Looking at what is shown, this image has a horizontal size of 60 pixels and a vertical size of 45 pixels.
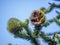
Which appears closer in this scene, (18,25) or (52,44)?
(18,25)

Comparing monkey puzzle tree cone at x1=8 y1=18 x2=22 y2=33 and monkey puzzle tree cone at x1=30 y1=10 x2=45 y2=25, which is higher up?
monkey puzzle tree cone at x1=30 y1=10 x2=45 y2=25

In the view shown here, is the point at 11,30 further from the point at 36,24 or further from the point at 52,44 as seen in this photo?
the point at 52,44

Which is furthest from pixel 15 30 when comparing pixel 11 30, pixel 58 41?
pixel 58 41

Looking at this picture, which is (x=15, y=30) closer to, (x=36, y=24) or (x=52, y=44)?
(x=36, y=24)

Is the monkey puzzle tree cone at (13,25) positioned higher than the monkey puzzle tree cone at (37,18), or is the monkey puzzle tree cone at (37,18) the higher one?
the monkey puzzle tree cone at (37,18)

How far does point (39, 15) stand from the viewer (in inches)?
15.4

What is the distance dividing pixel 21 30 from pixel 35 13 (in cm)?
7

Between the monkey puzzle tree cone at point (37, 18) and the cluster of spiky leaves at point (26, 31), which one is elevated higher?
the monkey puzzle tree cone at point (37, 18)

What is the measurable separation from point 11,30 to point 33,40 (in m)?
0.11

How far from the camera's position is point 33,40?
1.48 feet

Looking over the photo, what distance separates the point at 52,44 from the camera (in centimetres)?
47

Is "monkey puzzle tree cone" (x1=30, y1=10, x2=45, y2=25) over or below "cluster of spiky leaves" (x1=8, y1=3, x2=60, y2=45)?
over

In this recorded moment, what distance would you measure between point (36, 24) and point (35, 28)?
3 cm

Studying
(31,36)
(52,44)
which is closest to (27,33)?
(31,36)
